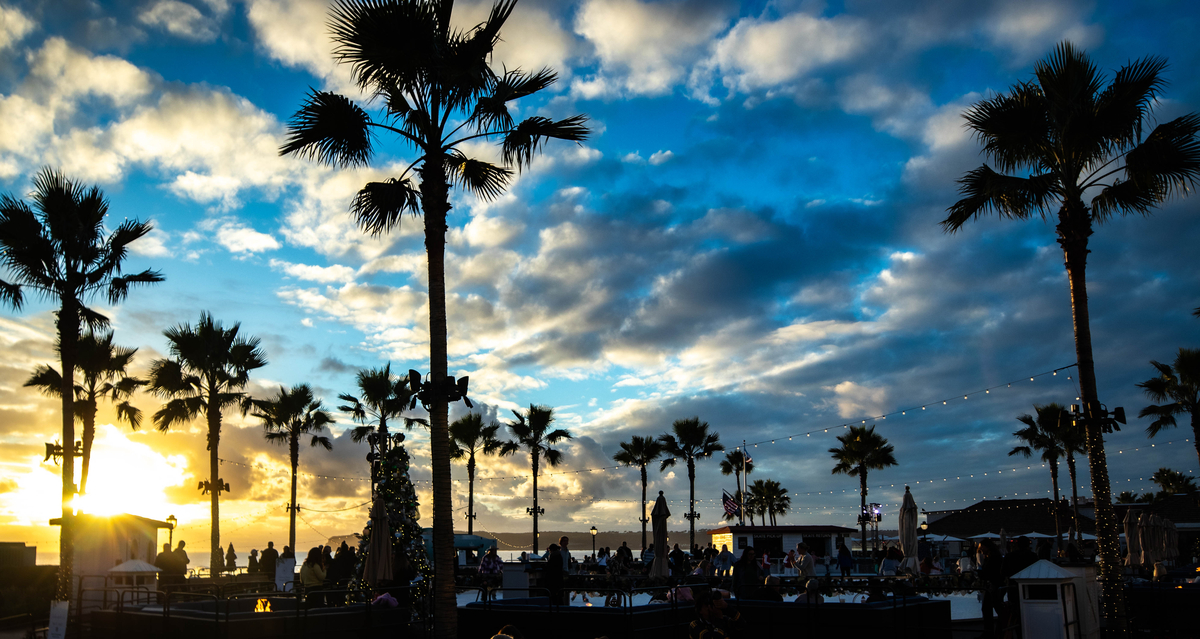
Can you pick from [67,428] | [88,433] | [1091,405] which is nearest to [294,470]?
[88,433]

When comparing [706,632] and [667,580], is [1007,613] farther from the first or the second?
[667,580]

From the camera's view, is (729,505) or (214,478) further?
(729,505)

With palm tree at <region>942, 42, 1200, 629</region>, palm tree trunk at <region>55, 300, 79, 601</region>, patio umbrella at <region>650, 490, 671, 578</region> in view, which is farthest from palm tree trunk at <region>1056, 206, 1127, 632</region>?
palm tree trunk at <region>55, 300, 79, 601</region>

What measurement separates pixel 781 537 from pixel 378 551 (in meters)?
33.8

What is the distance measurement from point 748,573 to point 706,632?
6.66 metres

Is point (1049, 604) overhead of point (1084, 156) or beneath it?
beneath

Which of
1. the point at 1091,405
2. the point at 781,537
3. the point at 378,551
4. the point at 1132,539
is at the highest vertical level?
the point at 1091,405

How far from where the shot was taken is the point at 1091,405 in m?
13.6

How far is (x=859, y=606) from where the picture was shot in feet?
37.4

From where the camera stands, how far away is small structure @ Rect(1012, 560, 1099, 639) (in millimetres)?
10305

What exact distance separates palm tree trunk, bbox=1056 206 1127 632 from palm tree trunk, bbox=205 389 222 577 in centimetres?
2438

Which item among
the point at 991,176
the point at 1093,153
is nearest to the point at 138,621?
the point at 991,176

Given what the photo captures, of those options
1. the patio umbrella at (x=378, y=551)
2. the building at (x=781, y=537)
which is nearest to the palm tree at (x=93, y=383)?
the patio umbrella at (x=378, y=551)

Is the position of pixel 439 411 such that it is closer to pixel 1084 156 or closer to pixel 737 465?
pixel 1084 156
